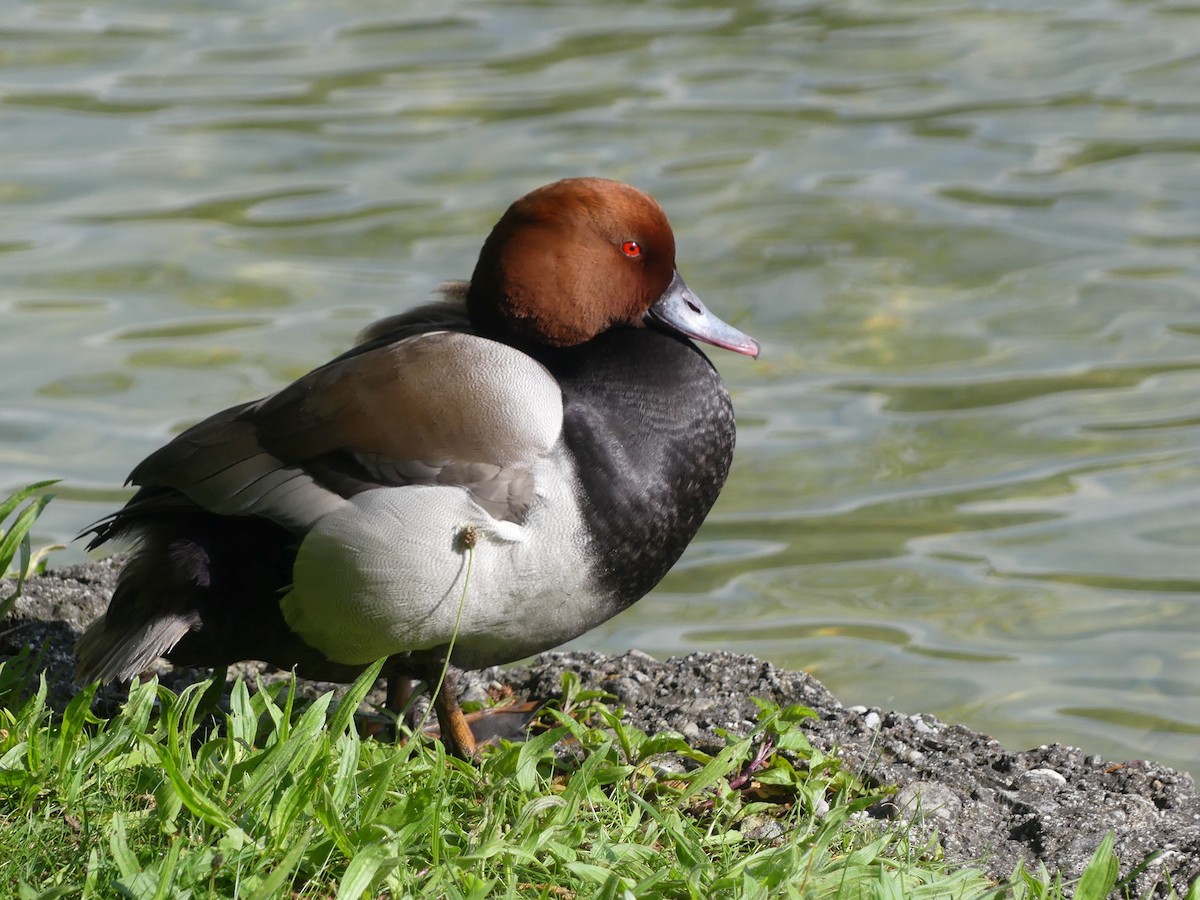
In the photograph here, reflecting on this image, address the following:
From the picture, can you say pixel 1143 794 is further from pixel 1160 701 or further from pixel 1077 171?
pixel 1077 171

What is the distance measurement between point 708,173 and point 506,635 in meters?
5.61

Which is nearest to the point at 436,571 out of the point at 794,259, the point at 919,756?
the point at 919,756

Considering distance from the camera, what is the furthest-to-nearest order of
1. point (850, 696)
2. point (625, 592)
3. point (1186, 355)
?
point (1186, 355), point (850, 696), point (625, 592)

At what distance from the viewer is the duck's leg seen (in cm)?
356

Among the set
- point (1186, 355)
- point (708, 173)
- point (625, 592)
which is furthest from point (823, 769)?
point (708, 173)

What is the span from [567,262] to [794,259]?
13.9 ft

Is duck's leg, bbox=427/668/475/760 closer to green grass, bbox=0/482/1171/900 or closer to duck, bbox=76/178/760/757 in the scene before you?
duck, bbox=76/178/760/757

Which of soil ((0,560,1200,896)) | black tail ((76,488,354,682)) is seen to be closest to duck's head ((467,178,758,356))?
black tail ((76,488,354,682))

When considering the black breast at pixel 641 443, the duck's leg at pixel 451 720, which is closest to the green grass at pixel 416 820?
the duck's leg at pixel 451 720

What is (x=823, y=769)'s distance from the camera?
3320mm

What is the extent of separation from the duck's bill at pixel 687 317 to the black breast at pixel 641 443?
0.29 ft

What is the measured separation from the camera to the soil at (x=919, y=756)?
3.17 metres

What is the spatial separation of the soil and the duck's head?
87cm

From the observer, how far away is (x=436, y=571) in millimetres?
3297
